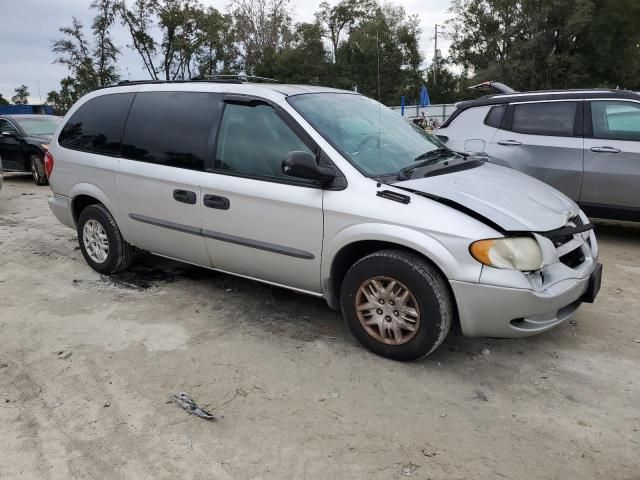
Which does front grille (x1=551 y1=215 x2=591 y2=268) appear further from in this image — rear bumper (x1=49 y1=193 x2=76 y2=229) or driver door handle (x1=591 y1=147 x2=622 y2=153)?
rear bumper (x1=49 y1=193 x2=76 y2=229)

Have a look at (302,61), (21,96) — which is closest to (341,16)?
(302,61)

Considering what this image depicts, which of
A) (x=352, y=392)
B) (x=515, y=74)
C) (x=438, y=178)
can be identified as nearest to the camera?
(x=352, y=392)

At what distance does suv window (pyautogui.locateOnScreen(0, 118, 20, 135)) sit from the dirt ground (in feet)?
26.7

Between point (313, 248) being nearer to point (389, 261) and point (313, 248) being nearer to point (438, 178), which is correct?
point (389, 261)

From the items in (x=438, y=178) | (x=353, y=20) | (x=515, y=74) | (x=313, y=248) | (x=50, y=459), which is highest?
(x=353, y=20)

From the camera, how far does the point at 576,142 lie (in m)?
6.07

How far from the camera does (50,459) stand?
258 cm

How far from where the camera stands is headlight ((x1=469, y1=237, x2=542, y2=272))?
3004mm

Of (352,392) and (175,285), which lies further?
(175,285)

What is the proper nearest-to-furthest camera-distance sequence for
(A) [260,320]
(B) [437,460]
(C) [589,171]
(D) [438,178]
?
(B) [437,460] → (D) [438,178] → (A) [260,320] → (C) [589,171]

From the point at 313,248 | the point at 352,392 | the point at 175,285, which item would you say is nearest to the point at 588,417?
the point at 352,392

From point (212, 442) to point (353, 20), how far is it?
175ft

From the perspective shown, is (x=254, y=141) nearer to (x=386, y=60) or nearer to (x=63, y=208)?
(x=63, y=208)

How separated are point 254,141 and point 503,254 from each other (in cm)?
191
